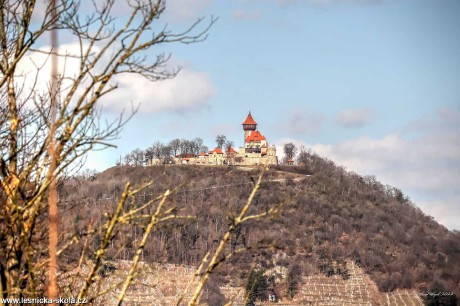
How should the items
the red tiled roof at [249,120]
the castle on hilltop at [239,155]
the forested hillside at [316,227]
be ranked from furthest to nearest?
the red tiled roof at [249,120] → the castle on hilltop at [239,155] → the forested hillside at [316,227]

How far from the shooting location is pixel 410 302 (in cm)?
9300

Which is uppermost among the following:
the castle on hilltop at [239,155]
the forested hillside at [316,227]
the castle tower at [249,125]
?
the castle tower at [249,125]

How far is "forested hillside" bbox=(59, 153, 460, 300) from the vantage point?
333 feet

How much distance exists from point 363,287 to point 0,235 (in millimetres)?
95228

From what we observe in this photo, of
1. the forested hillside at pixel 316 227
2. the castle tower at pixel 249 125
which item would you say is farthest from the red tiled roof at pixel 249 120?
the forested hillside at pixel 316 227

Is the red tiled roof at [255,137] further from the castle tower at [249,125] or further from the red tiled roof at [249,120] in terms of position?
the red tiled roof at [249,120]

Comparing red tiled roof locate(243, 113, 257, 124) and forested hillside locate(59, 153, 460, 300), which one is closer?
forested hillside locate(59, 153, 460, 300)

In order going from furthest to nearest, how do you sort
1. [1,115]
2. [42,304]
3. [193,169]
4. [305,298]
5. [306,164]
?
[306,164], [193,169], [305,298], [1,115], [42,304]

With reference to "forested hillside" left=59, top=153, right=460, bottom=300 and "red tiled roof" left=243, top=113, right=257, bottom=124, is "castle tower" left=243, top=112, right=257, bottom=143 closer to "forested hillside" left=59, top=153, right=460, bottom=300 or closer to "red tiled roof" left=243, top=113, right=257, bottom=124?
"red tiled roof" left=243, top=113, right=257, bottom=124

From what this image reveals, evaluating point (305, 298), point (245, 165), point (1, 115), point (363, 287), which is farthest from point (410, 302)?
point (1, 115)

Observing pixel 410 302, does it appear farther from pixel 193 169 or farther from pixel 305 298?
pixel 193 169

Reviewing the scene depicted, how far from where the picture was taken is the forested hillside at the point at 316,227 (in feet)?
333

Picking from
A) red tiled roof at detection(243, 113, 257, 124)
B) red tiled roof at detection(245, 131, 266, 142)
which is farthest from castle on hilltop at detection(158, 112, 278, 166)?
red tiled roof at detection(243, 113, 257, 124)

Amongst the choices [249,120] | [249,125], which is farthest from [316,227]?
[249,120]
